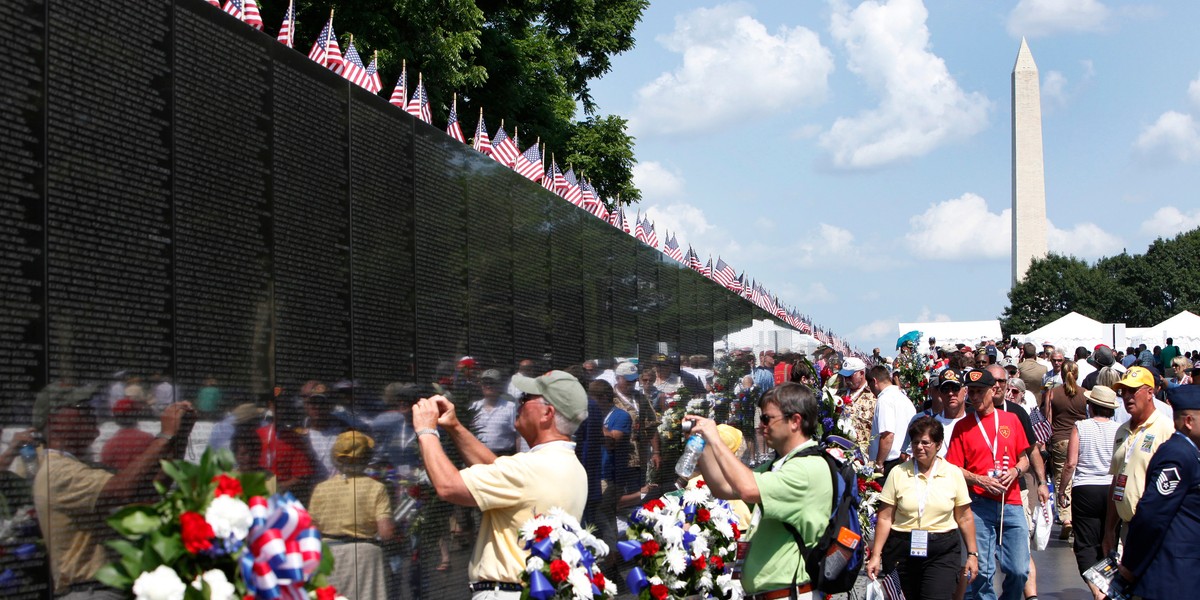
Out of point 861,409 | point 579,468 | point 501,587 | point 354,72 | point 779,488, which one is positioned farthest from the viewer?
point 861,409

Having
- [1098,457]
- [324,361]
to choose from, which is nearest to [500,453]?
[324,361]

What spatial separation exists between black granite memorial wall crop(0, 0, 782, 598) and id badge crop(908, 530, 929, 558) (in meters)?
3.17

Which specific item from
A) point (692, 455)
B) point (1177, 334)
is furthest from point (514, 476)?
point (1177, 334)

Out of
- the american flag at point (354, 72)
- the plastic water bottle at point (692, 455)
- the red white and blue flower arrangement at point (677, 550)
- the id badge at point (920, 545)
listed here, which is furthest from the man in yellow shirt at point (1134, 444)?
the american flag at point (354, 72)

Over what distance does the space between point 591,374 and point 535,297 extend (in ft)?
5.36

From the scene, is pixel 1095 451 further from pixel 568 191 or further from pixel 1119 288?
pixel 1119 288

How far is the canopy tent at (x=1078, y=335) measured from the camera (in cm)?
4594

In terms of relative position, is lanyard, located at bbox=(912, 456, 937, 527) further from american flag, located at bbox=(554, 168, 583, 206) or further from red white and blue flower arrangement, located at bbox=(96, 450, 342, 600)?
american flag, located at bbox=(554, 168, 583, 206)

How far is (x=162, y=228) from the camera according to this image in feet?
15.1

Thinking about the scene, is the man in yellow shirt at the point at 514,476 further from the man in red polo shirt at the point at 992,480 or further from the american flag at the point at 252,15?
the man in red polo shirt at the point at 992,480

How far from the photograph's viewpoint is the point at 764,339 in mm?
23562

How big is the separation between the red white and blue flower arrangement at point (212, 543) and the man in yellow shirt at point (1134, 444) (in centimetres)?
645

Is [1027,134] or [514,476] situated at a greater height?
[1027,134]

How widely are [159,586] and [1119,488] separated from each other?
7.11 metres
